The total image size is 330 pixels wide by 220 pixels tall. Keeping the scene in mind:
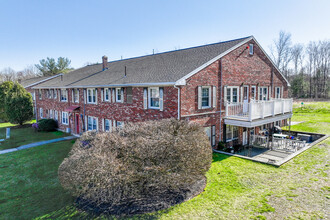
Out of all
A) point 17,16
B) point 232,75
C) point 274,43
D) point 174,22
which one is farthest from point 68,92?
point 274,43

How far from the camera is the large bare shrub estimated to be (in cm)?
597

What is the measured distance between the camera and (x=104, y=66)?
2014cm

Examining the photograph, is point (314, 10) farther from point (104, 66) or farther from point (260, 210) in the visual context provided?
point (104, 66)

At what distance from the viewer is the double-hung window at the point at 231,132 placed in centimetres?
1335

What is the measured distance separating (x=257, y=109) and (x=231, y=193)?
649 centimetres

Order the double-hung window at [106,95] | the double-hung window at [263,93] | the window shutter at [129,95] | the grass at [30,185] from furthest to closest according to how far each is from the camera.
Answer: the double-hung window at [263,93] < the double-hung window at [106,95] < the window shutter at [129,95] < the grass at [30,185]

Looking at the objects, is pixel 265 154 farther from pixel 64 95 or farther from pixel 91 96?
pixel 64 95

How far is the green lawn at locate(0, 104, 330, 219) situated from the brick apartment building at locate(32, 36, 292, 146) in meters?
2.88

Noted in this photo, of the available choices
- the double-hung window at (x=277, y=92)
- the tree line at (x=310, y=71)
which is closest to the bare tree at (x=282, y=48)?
the tree line at (x=310, y=71)

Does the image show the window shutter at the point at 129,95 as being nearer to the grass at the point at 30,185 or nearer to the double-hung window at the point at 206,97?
the double-hung window at the point at 206,97

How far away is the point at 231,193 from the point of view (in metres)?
7.18

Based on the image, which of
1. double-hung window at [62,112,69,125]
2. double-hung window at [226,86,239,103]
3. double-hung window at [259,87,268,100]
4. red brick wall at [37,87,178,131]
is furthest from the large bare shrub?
double-hung window at [62,112,69,125]

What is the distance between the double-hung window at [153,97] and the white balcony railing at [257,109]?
464 centimetres

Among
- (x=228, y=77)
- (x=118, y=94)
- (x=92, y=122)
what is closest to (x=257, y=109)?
(x=228, y=77)
